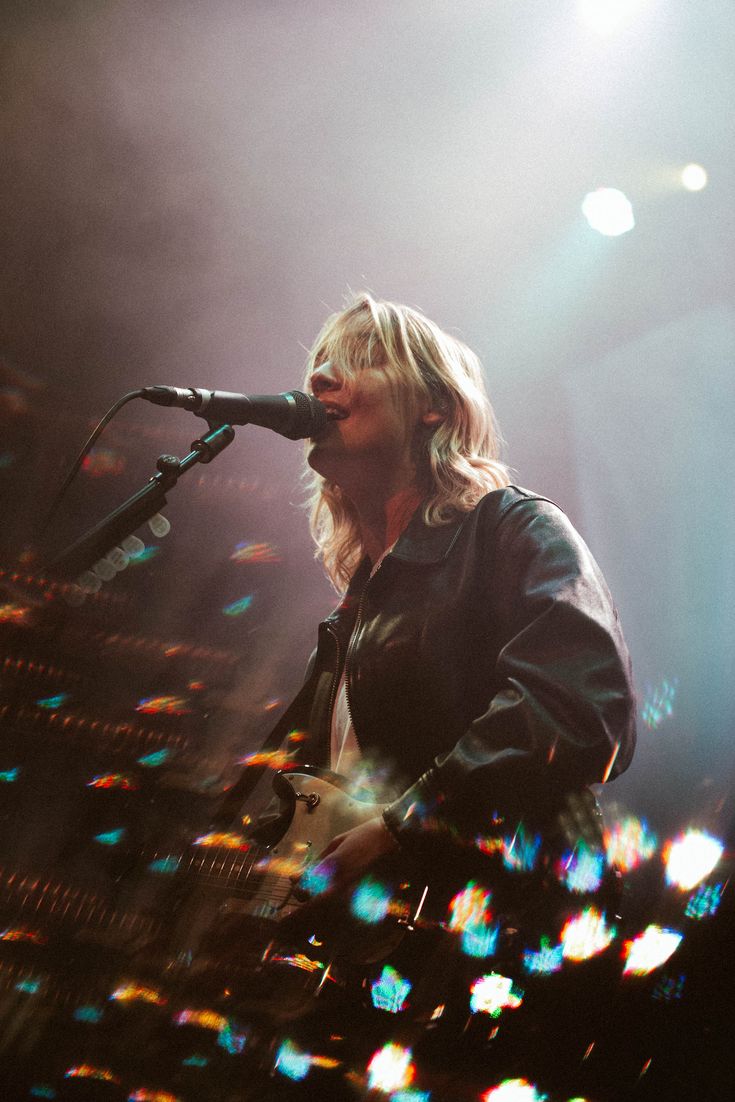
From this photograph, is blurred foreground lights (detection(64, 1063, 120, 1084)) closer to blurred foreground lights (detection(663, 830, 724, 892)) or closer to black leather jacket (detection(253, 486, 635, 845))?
black leather jacket (detection(253, 486, 635, 845))

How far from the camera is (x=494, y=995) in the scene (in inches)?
48.9

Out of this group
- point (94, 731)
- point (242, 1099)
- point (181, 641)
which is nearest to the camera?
point (242, 1099)

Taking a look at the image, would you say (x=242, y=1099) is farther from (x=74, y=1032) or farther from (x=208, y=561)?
(x=208, y=561)

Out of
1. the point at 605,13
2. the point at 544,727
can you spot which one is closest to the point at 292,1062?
A: the point at 544,727

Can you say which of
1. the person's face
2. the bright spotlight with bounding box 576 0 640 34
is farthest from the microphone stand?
the bright spotlight with bounding box 576 0 640 34

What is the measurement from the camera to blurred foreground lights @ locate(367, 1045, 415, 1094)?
1.23m

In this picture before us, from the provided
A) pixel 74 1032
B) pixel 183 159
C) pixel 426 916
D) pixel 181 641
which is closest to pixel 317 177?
pixel 183 159

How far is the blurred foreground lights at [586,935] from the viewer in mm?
1248

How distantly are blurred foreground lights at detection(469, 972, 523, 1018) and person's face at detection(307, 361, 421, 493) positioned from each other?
4.06 feet

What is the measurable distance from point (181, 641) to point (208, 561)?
32 centimetres

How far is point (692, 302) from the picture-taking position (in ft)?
9.55

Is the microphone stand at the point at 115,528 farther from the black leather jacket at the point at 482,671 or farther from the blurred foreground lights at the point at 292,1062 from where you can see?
the blurred foreground lights at the point at 292,1062

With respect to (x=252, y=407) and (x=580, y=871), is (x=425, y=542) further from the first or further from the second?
(x=580, y=871)

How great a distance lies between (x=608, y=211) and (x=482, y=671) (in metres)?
2.26
